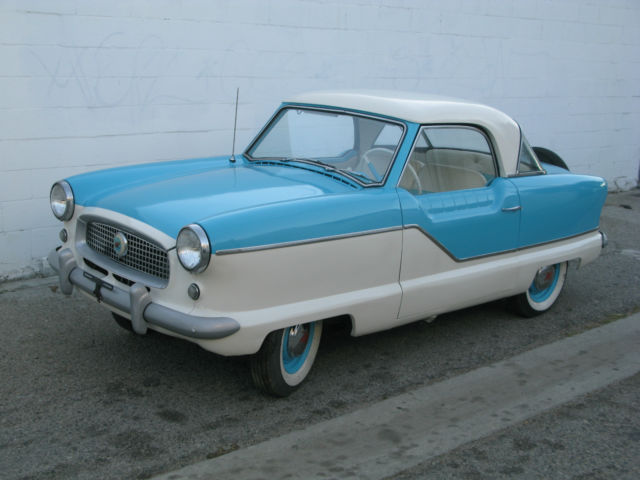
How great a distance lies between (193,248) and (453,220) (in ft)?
5.65

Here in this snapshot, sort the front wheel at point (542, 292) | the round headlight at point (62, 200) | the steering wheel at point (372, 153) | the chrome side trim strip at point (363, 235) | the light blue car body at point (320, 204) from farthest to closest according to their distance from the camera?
the front wheel at point (542, 292) < the steering wheel at point (372, 153) < the round headlight at point (62, 200) < the light blue car body at point (320, 204) < the chrome side trim strip at point (363, 235)

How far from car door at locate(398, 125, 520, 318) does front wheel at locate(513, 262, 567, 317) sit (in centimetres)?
55

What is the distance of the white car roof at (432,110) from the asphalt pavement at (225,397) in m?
1.27

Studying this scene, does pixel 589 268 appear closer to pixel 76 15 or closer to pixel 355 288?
pixel 355 288

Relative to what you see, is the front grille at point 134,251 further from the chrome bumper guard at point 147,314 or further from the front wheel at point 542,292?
the front wheel at point 542,292

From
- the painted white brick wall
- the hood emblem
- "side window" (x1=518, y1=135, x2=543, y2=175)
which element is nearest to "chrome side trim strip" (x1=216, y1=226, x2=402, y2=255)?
the hood emblem

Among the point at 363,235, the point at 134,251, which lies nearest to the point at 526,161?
the point at 363,235

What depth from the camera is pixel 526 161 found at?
518 centimetres

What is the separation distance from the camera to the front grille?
12.1ft

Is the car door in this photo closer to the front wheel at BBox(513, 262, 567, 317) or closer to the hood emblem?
the front wheel at BBox(513, 262, 567, 317)

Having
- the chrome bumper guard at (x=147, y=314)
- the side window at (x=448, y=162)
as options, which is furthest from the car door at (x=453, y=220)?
the chrome bumper guard at (x=147, y=314)

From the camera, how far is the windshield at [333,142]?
4.40 metres

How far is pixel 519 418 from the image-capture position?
3.87m

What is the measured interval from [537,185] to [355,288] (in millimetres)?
1771
